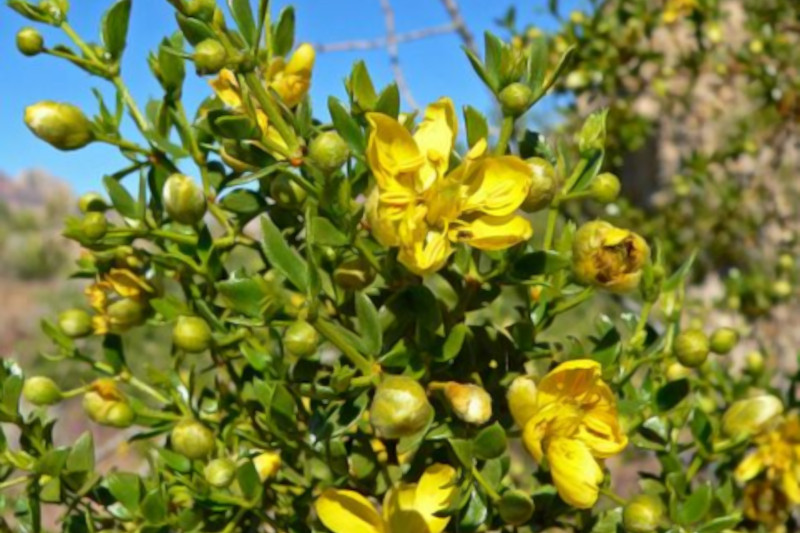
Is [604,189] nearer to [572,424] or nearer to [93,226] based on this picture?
[572,424]

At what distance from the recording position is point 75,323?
834 millimetres

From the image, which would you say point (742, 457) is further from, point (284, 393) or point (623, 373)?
point (284, 393)

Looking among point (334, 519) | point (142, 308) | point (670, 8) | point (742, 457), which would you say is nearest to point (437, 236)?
point (334, 519)

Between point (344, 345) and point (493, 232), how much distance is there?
131 mm

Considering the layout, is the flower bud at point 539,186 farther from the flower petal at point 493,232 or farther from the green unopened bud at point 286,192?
the green unopened bud at point 286,192

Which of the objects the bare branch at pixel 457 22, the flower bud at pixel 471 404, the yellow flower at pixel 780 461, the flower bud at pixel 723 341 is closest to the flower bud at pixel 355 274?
the flower bud at pixel 471 404

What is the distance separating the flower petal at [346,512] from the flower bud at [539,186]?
24 cm

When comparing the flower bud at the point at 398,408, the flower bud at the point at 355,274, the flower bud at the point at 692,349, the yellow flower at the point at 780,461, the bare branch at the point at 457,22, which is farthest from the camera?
the bare branch at the point at 457,22

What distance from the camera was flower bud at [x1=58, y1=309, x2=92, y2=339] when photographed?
32.9 inches

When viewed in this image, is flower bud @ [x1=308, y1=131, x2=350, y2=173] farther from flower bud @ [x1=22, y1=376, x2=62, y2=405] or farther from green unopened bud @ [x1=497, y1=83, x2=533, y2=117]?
flower bud @ [x1=22, y1=376, x2=62, y2=405]

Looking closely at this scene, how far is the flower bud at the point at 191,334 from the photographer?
697 mm

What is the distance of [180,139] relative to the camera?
747 millimetres

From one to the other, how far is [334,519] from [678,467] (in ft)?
1.10

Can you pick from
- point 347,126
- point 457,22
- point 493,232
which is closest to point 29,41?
point 347,126
